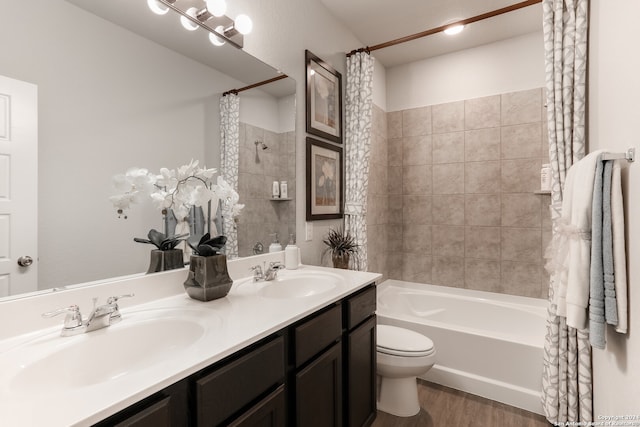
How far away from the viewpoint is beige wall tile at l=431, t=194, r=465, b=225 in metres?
2.93

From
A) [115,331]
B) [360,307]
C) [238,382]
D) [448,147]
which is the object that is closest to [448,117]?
[448,147]

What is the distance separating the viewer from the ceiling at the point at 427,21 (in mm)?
2246

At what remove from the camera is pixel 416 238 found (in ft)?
10.3

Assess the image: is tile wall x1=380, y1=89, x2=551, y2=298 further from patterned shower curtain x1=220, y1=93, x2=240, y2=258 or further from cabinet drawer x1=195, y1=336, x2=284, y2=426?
cabinet drawer x1=195, y1=336, x2=284, y2=426

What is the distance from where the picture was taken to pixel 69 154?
1.01 metres

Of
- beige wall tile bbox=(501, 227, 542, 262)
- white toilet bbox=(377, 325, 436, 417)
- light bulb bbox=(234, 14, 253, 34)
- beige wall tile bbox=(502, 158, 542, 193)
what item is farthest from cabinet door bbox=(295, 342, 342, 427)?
beige wall tile bbox=(502, 158, 542, 193)

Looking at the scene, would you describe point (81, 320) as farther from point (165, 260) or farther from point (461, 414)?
point (461, 414)

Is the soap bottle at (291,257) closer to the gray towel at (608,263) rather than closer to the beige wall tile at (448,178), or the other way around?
the gray towel at (608,263)

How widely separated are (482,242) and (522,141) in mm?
928

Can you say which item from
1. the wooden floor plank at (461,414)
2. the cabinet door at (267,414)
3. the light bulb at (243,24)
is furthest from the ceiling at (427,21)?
the wooden floor plank at (461,414)

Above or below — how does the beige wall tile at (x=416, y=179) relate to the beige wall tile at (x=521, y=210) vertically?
above

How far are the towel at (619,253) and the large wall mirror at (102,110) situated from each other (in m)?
1.56

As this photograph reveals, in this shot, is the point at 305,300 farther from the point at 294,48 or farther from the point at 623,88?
the point at 294,48

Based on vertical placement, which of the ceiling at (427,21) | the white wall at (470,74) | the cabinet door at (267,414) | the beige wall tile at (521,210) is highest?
the ceiling at (427,21)
